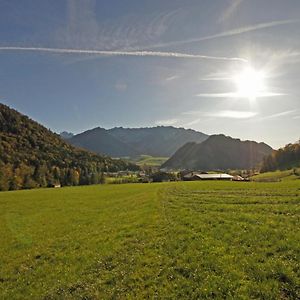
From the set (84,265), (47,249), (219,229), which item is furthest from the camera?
(47,249)

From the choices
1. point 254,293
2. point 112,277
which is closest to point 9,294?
point 112,277

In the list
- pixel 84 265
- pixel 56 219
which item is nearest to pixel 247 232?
pixel 84 265

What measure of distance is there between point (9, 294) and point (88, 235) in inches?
441

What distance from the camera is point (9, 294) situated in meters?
17.1

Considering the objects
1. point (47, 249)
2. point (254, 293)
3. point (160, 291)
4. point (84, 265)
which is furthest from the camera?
point (47, 249)

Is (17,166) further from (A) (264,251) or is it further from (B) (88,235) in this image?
(A) (264,251)

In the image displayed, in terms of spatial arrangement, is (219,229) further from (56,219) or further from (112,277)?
(56,219)

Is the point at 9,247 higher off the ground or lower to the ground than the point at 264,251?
lower

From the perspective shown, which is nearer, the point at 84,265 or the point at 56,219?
the point at 84,265

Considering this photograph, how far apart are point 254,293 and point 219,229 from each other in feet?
30.9

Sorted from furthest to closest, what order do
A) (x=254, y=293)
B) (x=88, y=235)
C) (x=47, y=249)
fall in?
(x=88, y=235), (x=47, y=249), (x=254, y=293)

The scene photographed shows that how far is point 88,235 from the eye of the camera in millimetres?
28125

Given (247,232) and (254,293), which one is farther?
(247,232)

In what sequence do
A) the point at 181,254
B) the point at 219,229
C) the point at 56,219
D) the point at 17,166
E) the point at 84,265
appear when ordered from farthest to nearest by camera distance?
the point at 17,166 < the point at 56,219 < the point at 219,229 < the point at 84,265 < the point at 181,254
